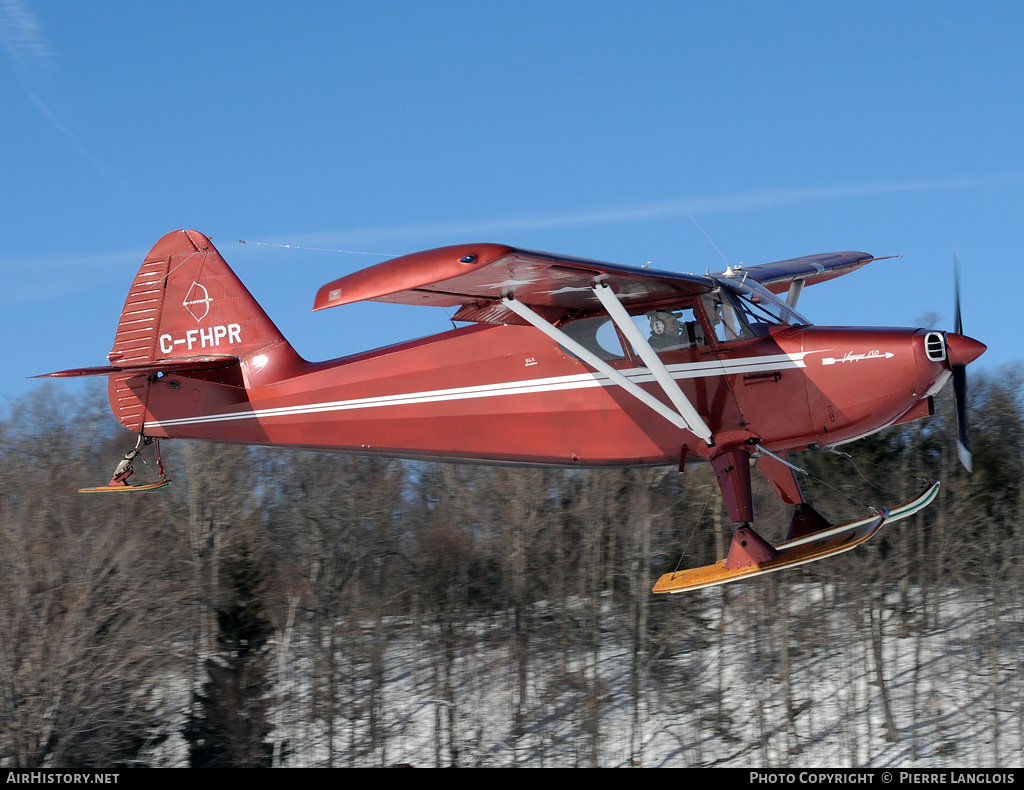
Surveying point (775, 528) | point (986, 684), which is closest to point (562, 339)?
point (775, 528)

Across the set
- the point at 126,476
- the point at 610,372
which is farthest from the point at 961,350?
the point at 126,476

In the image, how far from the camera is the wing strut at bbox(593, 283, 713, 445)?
27.6 ft

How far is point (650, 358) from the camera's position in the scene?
28.2 ft

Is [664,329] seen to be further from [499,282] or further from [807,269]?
[807,269]

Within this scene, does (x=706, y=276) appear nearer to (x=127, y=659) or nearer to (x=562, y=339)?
(x=562, y=339)

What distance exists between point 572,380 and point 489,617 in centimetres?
1993

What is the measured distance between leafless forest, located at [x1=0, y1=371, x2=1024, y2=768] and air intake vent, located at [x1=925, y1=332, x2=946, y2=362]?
47.8 ft

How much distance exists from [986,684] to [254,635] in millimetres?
18707

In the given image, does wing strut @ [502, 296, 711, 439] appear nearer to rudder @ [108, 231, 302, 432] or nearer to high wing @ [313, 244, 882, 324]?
high wing @ [313, 244, 882, 324]

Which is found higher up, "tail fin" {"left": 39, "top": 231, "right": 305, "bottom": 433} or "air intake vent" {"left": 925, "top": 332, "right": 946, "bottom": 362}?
"tail fin" {"left": 39, "top": 231, "right": 305, "bottom": 433}

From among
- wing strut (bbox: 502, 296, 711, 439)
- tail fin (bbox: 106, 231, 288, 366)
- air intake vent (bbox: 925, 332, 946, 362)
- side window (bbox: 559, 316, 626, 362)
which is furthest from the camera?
tail fin (bbox: 106, 231, 288, 366)

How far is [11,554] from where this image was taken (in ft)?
80.7

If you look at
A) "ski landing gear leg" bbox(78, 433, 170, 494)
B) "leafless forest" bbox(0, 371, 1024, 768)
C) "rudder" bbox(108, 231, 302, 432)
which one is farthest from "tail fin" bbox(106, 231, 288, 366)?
"leafless forest" bbox(0, 371, 1024, 768)

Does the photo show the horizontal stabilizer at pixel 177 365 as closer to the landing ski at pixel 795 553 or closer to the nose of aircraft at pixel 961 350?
the landing ski at pixel 795 553
